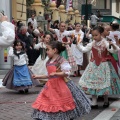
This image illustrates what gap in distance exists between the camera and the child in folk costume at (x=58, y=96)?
21.7ft

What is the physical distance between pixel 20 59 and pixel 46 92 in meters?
4.14

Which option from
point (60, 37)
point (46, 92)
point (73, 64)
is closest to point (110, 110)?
point (73, 64)

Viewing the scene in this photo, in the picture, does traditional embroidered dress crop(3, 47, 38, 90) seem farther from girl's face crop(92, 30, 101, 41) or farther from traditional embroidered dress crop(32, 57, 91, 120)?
traditional embroidered dress crop(32, 57, 91, 120)

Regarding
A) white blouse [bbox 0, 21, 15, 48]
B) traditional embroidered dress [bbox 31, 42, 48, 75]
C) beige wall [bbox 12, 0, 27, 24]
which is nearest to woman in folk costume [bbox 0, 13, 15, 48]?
white blouse [bbox 0, 21, 15, 48]

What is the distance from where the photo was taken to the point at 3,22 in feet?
18.0

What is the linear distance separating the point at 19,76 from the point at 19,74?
5 cm

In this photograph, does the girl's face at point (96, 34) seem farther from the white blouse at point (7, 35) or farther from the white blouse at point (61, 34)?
the white blouse at point (61, 34)

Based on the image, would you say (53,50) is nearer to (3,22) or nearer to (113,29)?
(3,22)

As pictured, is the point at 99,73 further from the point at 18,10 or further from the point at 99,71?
the point at 18,10

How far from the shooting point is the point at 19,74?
10.8m

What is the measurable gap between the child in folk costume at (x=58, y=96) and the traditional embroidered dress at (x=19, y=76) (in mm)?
3908

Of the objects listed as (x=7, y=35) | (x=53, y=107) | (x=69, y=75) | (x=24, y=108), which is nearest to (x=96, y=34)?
(x=69, y=75)

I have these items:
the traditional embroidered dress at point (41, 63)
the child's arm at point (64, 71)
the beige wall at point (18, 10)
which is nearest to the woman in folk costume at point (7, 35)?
the child's arm at point (64, 71)

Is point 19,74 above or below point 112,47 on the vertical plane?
below
